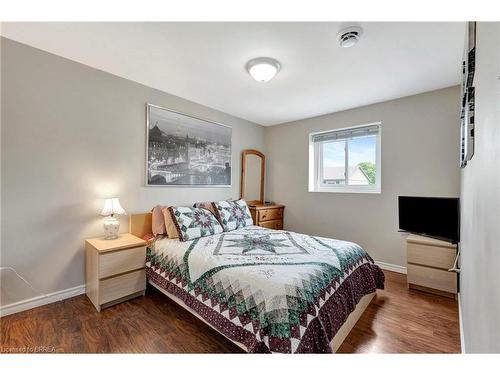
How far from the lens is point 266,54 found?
6.46 ft

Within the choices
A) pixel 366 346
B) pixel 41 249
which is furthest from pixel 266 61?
pixel 41 249

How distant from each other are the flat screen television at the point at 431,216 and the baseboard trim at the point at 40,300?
147 inches

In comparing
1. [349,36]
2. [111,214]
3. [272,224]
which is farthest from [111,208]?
[349,36]

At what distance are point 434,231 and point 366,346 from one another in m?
1.66

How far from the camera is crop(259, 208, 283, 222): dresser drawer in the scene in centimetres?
374

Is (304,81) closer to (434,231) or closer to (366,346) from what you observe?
(434,231)

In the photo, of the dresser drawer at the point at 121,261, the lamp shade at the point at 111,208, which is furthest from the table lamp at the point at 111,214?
the dresser drawer at the point at 121,261

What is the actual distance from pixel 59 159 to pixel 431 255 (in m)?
3.91

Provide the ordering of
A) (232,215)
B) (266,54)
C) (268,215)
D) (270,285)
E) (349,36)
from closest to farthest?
1. (270,285)
2. (349,36)
3. (266,54)
4. (232,215)
5. (268,215)

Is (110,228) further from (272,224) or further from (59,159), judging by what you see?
(272,224)

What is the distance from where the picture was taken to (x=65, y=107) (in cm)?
213

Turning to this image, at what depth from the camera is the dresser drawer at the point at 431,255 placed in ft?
7.43

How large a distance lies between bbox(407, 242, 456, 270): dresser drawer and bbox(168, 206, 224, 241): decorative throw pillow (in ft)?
7.19

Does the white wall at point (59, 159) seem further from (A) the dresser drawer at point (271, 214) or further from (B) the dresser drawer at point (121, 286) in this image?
(A) the dresser drawer at point (271, 214)
